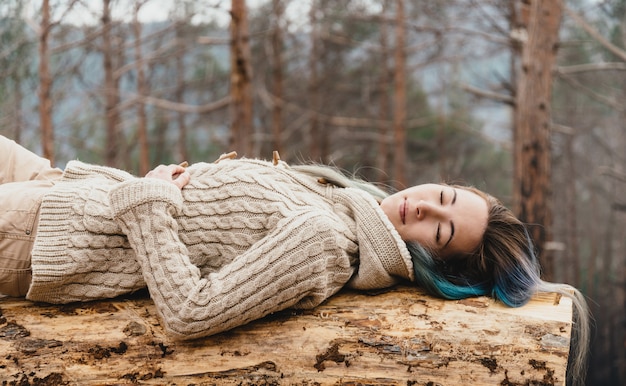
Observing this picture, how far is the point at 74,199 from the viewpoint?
8.82 feet

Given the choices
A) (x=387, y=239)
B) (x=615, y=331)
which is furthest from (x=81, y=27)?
(x=615, y=331)

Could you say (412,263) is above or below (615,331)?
above

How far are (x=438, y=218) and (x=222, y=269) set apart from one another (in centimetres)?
97

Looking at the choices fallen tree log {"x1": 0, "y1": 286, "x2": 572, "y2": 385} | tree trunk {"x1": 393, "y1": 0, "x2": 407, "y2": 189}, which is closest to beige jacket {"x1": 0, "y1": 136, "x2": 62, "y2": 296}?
fallen tree log {"x1": 0, "y1": 286, "x2": 572, "y2": 385}

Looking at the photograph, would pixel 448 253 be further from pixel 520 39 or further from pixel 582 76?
pixel 582 76

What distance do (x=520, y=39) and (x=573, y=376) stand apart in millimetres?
5385

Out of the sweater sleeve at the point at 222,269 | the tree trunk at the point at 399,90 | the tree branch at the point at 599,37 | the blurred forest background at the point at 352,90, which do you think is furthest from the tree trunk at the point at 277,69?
the sweater sleeve at the point at 222,269

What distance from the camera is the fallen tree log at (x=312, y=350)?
230cm

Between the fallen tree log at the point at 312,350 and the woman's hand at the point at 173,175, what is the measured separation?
1.91ft

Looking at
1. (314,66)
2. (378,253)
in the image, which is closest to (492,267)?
(378,253)

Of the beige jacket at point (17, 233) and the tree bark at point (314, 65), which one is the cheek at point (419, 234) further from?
the tree bark at point (314, 65)

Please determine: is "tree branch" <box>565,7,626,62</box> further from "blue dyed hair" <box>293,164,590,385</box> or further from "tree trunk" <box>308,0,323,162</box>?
"tree trunk" <box>308,0,323,162</box>

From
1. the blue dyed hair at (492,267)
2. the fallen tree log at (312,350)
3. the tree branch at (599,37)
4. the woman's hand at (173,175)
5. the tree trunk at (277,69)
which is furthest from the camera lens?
the tree trunk at (277,69)

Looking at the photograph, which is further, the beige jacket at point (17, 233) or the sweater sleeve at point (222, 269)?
the beige jacket at point (17, 233)
